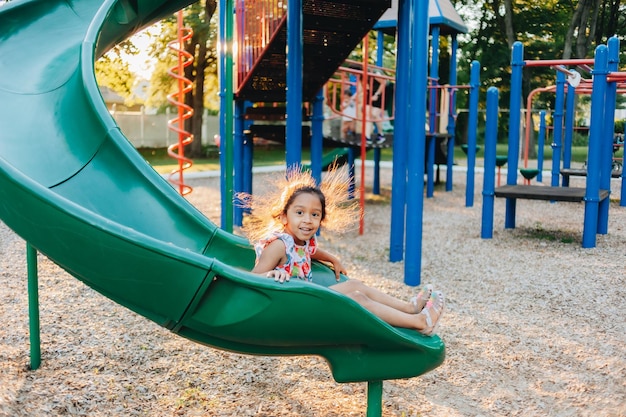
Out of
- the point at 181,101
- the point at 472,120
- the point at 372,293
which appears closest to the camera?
the point at 372,293

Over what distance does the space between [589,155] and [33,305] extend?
5.71 meters

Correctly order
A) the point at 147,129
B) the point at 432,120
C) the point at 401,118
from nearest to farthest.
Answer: the point at 401,118 → the point at 432,120 → the point at 147,129

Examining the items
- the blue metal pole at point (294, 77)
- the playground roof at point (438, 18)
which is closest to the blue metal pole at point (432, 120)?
the playground roof at point (438, 18)

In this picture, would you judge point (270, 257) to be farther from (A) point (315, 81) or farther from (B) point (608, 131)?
(B) point (608, 131)

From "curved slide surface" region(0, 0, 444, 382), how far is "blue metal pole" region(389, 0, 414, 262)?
2.92 metres

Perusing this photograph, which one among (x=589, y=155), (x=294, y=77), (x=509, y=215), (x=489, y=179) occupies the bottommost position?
(x=509, y=215)

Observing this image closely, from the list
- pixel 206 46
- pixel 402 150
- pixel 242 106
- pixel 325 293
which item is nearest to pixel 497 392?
pixel 325 293

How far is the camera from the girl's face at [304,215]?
271 centimetres

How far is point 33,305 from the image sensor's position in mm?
3330

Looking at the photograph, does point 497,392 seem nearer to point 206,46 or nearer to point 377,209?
point 377,209

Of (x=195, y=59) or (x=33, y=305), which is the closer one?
(x=33, y=305)

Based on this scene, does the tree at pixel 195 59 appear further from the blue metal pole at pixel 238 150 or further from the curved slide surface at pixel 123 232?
the curved slide surface at pixel 123 232

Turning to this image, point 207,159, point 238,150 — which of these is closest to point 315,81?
point 238,150

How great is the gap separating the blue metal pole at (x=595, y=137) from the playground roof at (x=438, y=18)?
17.4 ft
